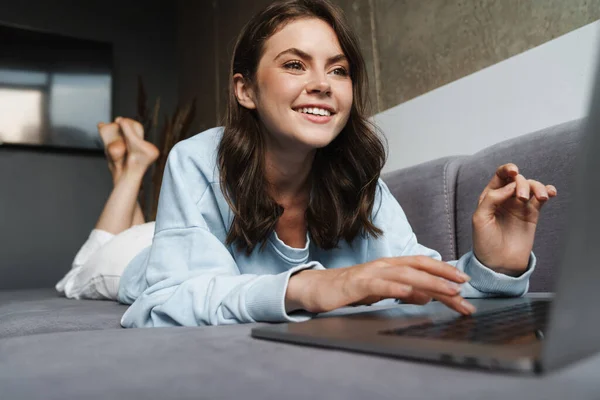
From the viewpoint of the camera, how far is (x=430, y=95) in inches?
69.9

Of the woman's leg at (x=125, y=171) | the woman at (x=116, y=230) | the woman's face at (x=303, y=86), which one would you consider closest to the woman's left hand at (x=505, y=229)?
the woman's face at (x=303, y=86)

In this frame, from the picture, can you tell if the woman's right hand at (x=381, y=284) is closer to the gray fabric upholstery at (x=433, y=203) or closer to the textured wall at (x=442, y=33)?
the gray fabric upholstery at (x=433, y=203)

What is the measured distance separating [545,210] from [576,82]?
44cm

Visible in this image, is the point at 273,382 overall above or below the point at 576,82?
below

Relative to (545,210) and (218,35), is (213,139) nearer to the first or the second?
(545,210)

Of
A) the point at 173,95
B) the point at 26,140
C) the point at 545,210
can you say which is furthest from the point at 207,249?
the point at 173,95

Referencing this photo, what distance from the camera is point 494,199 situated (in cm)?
83

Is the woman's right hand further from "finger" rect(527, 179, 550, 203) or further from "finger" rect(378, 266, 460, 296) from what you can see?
"finger" rect(527, 179, 550, 203)

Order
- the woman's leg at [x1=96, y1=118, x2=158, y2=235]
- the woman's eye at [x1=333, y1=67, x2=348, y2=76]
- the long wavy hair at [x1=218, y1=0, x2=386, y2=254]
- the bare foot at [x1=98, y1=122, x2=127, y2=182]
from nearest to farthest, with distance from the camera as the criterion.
Result: the long wavy hair at [x1=218, y1=0, x2=386, y2=254] < the woman's eye at [x1=333, y1=67, x2=348, y2=76] < the woman's leg at [x1=96, y1=118, x2=158, y2=235] < the bare foot at [x1=98, y1=122, x2=127, y2=182]

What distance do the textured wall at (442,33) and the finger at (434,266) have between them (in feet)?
3.73

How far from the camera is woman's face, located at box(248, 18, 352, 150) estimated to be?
105 cm

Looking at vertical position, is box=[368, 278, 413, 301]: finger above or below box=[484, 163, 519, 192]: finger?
below

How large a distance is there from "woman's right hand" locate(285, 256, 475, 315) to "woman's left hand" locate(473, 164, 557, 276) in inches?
11.8

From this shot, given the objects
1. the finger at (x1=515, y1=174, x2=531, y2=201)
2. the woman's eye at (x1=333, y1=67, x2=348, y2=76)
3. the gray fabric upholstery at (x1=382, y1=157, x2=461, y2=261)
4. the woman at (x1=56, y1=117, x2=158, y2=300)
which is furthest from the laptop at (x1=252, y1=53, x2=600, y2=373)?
the woman at (x1=56, y1=117, x2=158, y2=300)
